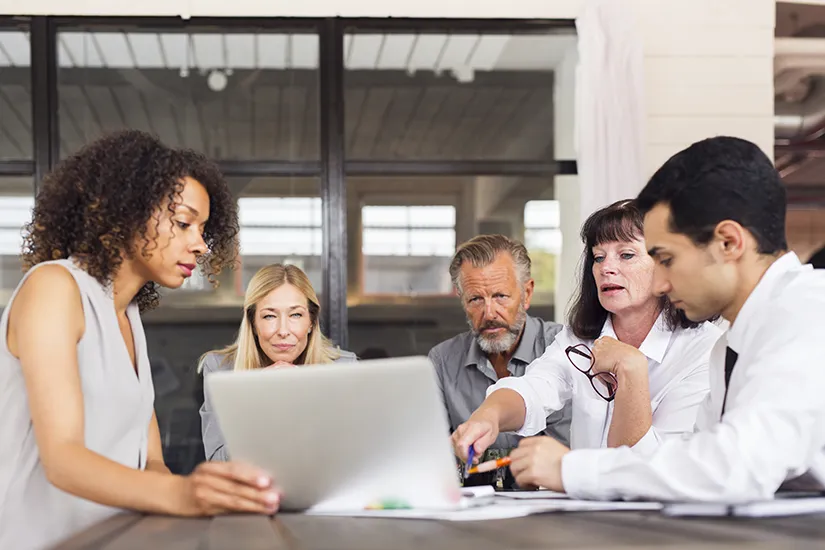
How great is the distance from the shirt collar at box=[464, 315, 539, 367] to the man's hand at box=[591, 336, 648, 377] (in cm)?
106

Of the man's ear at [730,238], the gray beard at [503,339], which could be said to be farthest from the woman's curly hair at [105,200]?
the gray beard at [503,339]

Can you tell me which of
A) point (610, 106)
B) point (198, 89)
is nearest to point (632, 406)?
point (610, 106)

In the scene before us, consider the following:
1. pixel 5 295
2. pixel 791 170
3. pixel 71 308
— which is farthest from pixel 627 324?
pixel 791 170

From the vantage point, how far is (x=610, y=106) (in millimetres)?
4480

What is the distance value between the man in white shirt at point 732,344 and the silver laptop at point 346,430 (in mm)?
270

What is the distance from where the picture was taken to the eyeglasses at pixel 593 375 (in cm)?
250

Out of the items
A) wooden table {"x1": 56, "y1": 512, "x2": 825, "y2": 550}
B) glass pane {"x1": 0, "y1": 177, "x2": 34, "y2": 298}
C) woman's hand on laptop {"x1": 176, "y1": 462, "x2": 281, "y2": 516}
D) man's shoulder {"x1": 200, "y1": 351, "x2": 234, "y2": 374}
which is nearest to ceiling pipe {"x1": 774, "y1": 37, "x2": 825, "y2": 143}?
man's shoulder {"x1": 200, "y1": 351, "x2": 234, "y2": 374}

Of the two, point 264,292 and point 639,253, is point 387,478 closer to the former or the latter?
point 639,253

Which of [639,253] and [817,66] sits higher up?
[817,66]

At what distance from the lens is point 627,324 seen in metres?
2.71

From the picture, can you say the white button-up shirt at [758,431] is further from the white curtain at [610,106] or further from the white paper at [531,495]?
the white curtain at [610,106]

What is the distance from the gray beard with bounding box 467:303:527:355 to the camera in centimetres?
340

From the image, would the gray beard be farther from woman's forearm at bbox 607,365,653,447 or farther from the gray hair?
woman's forearm at bbox 607,365,653,447

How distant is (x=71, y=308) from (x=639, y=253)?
1530mm
